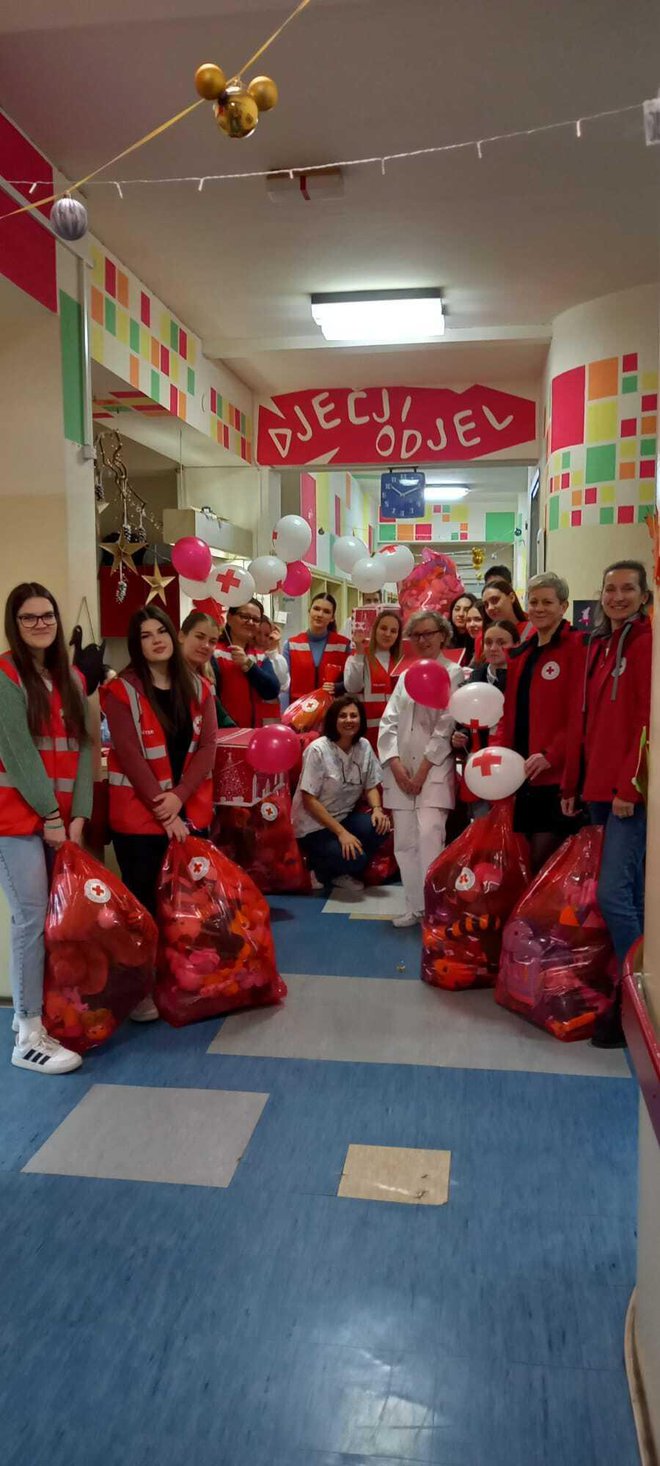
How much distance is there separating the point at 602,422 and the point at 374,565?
1.38m

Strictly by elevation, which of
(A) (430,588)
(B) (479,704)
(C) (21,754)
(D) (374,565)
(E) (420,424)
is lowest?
(C) (21,754)

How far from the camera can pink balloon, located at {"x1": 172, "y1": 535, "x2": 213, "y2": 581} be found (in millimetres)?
4164

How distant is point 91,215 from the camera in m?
3.58

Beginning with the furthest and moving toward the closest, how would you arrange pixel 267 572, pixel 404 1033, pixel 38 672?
1. pixel 267 572
2. pixel 404 1033
3. pixel 38 672

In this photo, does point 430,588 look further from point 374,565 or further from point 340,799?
point 340,799

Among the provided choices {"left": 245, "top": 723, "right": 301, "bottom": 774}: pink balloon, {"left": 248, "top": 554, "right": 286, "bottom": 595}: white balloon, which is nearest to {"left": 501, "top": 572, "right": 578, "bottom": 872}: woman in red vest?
{"left": 245, "top": 723, "right": 301, "bottom": 774}: pink balloon

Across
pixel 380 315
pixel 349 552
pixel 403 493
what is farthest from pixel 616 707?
pixel 403 493

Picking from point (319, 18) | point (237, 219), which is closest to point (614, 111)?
point (319, 18)

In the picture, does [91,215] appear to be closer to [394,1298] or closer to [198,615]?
[198,615]

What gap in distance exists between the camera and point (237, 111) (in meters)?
1.87

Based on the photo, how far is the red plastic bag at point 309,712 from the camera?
468 centimetres

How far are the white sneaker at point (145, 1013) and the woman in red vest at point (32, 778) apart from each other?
340 millimetres

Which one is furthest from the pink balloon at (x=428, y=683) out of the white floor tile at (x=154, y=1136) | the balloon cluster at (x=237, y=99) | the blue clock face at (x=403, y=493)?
the blue clock face at (x=403, y=493)

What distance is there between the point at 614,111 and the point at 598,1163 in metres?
2.91
